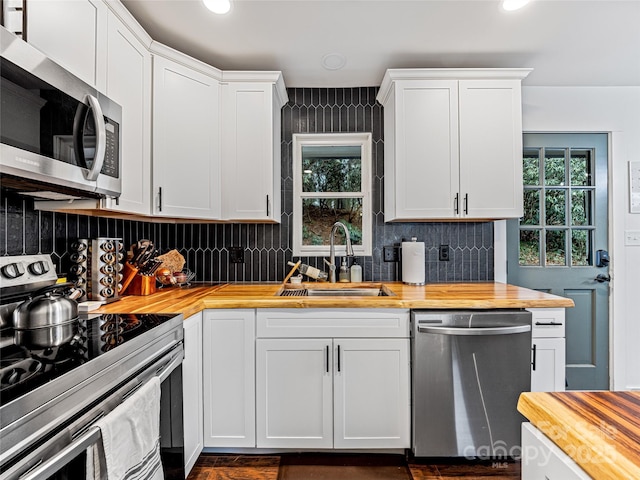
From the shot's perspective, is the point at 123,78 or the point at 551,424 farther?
the point at 123,78

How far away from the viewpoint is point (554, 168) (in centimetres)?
257

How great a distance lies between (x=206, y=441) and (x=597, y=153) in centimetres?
329

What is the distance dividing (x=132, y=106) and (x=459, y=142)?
6.21 feet

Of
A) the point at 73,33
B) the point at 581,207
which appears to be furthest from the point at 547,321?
the point at 73,33

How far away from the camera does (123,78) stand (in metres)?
1.62

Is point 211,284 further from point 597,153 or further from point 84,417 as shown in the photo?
point 597,153

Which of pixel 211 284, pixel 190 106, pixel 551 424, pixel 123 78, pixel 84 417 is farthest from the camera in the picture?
pixel 211 284

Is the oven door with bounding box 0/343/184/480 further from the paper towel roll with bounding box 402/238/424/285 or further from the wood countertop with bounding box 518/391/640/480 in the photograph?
the paper towel roll with bounding box 402/238/424/285

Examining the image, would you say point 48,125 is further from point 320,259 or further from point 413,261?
point 413,261

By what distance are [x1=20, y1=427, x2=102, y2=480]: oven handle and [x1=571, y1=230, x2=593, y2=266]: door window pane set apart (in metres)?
3.03

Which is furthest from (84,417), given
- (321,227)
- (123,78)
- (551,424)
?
(321,227)

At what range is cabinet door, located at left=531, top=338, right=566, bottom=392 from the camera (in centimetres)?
179

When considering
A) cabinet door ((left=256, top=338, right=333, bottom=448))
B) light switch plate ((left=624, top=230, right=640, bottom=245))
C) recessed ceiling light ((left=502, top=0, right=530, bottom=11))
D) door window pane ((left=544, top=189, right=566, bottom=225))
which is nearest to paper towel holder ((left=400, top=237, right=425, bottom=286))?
cabinet door ((left=256, top=338, right=333, bottom=448))

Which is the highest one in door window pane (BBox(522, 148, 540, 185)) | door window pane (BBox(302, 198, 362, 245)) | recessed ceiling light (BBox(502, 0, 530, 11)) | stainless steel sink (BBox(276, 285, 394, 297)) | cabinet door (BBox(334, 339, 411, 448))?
recessed ceiling light (BBox(502, 0, 530, 11))
